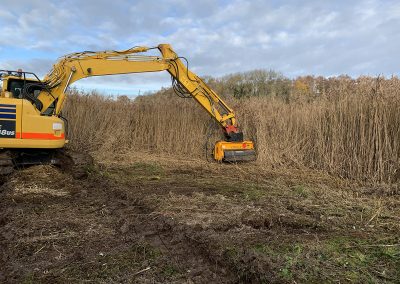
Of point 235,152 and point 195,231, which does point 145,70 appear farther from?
point 195,231

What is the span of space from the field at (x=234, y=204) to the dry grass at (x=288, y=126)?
0.11 ft

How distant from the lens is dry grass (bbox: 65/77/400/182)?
787 cm

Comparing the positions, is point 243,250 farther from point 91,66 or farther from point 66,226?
point 91,66

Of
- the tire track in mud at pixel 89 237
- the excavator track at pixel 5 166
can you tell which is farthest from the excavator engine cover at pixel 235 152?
the excavator track at pixel 5 166

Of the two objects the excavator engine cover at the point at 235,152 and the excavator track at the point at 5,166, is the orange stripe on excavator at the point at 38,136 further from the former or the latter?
the excavator engine cover at the point at 235,152

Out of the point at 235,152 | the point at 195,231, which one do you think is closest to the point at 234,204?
the point at 195,231

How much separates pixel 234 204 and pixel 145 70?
200 inches

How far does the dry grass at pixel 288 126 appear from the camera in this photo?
7.87 meters

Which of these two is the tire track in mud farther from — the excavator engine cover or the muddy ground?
the excavator engine cover

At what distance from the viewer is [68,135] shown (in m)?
13.3

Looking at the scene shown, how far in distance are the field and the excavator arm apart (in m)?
0.68

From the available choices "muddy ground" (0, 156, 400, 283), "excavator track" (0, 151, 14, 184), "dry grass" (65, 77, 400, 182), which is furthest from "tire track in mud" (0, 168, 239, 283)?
"dry grass" (65, 77, 400, 182)

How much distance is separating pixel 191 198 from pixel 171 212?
104 centimetres

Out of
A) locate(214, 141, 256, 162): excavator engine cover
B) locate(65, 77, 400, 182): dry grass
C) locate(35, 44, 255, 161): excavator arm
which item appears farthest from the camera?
locate(214, 141, 256, 162): excavator engine cover
